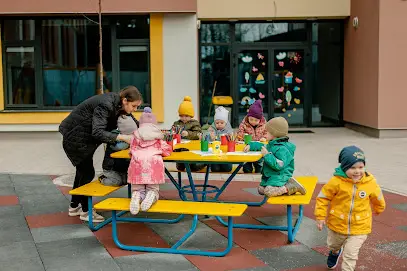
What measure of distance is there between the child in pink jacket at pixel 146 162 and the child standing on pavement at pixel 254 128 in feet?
7.02

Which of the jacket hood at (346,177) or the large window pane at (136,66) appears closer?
the jacket hood at (346,177)

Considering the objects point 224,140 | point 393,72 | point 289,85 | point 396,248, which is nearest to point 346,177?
point 396,248

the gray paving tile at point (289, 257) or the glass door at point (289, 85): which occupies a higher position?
the glass door at point (289, 85)

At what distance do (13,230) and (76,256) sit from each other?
3.98 feet

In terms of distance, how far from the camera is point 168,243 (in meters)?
5.56

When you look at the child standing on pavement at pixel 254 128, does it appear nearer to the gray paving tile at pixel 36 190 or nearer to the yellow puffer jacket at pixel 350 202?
the gray paving tile at pixel 36 190

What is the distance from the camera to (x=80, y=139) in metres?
6.09

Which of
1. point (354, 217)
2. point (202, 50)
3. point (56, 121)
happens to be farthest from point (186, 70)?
point (354, 217)

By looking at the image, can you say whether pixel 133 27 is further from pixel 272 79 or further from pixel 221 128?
pixel 221 128

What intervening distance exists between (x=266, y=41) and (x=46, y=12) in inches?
253

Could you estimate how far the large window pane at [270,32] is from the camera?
57.1ft

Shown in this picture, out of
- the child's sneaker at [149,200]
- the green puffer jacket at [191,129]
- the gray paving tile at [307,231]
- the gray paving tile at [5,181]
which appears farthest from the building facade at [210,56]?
the child's sneaker at [149,200]

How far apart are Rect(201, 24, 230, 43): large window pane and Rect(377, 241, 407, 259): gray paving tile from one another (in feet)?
41.4

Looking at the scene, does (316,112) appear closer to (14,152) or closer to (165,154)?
(14,152)
